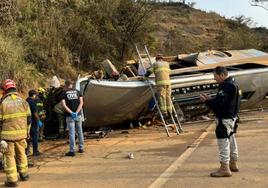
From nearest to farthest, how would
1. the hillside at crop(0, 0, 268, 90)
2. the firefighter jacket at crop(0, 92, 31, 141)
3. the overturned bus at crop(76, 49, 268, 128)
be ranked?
the firefighter jacket at crop(0, 92, 31, 141)
the overturned bus at crop(76, 49, 268, 128)
the hillside at crop(0, 0, 268, 90)

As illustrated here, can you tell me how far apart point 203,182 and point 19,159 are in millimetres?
3066

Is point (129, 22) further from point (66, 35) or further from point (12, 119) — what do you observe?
point (12, 119)

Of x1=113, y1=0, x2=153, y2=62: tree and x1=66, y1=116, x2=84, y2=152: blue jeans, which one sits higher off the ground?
x1=113, y1=0, x2=153, y2=62: tree

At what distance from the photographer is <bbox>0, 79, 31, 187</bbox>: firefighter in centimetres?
802

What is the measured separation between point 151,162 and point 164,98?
4.35m

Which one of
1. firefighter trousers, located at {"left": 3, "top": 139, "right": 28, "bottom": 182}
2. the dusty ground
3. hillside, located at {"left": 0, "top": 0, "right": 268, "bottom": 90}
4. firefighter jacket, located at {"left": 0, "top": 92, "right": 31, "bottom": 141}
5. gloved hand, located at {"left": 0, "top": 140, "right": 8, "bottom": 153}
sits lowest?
the dusty ground

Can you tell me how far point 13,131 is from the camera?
8.18 meters

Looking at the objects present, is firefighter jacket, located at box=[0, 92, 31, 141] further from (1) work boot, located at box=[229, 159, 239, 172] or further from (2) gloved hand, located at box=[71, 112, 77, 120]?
(1) work boot, located at box=[229, 159, 239, 172]

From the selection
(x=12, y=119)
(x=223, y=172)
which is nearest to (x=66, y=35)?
(x=12, y=119)

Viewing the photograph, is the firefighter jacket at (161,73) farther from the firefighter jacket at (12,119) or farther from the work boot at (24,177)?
the work boot at (24,177)

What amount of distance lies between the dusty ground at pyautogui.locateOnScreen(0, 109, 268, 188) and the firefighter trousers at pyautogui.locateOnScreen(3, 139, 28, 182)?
10.6 inches

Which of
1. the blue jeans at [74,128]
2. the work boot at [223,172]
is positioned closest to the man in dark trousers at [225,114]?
the work boot at [223,172]

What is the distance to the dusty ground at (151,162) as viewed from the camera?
7.64 m

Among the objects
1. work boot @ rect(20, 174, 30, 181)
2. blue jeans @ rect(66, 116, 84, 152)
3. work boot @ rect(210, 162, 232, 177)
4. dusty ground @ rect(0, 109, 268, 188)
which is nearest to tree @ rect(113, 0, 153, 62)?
dusty ground @ rect(0, 109, 268, 188)
